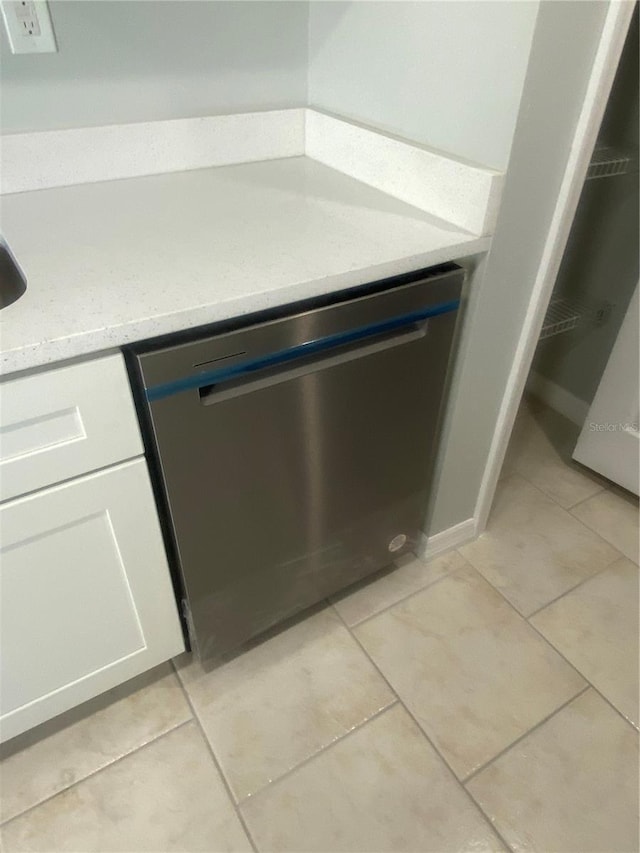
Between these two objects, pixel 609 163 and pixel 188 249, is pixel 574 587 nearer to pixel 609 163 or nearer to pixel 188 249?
pixel 609 163

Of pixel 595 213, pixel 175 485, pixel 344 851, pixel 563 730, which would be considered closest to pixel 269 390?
pixel 175 485

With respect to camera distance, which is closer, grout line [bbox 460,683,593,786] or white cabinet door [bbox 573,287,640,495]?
grout line [bbox 460,683,593,786]

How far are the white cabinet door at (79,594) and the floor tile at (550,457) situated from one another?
129cm

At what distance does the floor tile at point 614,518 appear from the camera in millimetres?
1751

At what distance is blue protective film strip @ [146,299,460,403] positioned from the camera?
90 cm

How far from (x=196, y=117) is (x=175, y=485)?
2.92 ft

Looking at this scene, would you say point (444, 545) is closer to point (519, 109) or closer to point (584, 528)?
point (584, 528)

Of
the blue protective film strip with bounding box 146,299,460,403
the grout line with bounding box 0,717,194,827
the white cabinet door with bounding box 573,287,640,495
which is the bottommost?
the grout line with bounding box 0,717,194,827

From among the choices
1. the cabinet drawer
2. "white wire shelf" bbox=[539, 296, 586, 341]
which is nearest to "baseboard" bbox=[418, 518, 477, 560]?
"white wire shelf" bbox=[539, 296, 586, 341]

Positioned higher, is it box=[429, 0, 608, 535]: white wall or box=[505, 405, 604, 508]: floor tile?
box=[429, 0, 608, 535]: white wall

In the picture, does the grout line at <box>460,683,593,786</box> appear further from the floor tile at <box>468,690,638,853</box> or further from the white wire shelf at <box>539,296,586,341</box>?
the white wire shelf at <box>539,296,586,341</box>

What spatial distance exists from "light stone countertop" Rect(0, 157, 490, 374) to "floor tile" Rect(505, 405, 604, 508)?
109 cm

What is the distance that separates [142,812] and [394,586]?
2.57 ft

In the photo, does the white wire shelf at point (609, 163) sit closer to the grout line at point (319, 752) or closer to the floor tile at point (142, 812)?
the grout line at point (319, 752)
